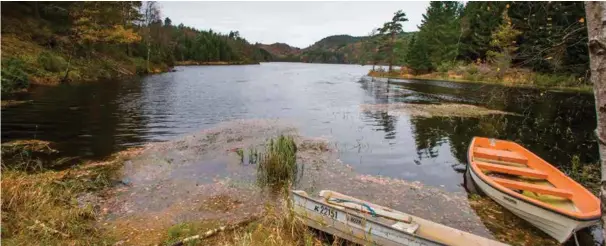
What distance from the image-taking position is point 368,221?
6480 millimetres

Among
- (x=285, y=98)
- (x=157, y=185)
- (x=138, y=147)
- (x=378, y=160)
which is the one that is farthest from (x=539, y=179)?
(x=285, y=98)

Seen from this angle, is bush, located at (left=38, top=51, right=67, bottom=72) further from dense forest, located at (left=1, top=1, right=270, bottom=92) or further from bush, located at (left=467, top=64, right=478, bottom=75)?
bush, located at (left=467, top=64, right=478, bottom=75)

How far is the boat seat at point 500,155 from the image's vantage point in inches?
456

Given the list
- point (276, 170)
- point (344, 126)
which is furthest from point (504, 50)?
point (344, 126)

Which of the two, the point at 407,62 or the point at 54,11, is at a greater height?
the point at 54,11

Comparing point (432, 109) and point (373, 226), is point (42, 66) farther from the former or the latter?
point (373, 226)

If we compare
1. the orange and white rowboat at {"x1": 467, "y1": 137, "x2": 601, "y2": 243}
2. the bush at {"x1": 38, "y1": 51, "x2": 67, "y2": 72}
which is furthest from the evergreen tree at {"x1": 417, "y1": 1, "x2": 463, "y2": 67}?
the bush at {"x1": 38, "y1": 51, "x2": 67, "y2": 72}

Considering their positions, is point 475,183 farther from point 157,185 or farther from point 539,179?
point 157,185

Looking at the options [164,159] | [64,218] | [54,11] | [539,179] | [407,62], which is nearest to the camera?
[64,218]

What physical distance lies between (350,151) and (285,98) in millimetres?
19468

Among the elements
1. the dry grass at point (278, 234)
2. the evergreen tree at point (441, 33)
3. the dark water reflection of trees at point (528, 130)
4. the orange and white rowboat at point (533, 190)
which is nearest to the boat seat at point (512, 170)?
the orange and white rowboat at point (533, 190)

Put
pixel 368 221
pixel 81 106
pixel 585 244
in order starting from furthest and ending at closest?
pixel 81 106, pixel 585 244, pixel 368 221

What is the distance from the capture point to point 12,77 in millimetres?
25719

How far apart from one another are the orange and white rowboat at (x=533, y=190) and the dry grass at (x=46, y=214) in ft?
31.0
